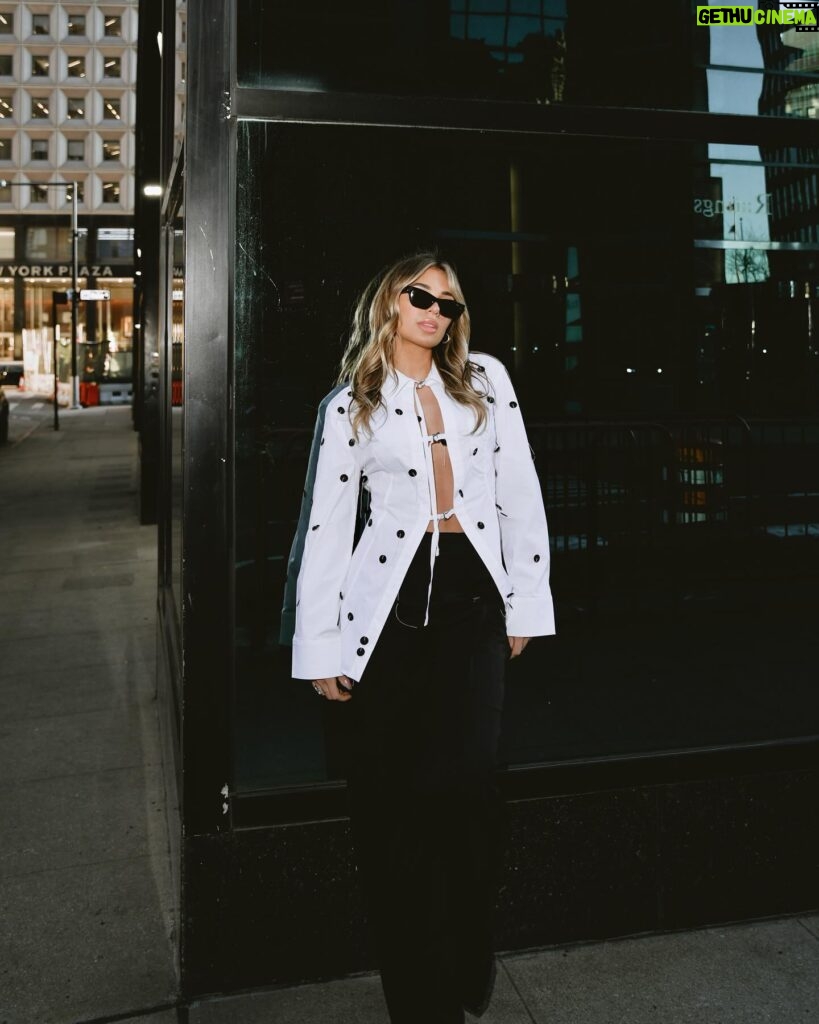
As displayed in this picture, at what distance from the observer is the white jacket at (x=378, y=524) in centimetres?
256

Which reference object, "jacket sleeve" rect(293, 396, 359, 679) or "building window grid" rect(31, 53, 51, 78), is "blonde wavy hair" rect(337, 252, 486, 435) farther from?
"building window grid" rect(31, 53, 51, 78)

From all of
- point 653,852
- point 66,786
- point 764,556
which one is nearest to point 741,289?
point 764,556

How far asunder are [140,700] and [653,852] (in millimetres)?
3520

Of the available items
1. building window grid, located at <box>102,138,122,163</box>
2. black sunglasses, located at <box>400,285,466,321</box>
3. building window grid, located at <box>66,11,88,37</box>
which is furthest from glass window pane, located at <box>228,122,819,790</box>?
building window grid, located at <box>66,11,88,37</box>

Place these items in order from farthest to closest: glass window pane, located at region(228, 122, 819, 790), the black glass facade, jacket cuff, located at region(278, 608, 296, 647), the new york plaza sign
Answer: the new york plaza sign < glass window pane, located at region(228, 122, 819, 790) < the black glass facade < jacket cuff, located at region(278, 608, 296, 647)

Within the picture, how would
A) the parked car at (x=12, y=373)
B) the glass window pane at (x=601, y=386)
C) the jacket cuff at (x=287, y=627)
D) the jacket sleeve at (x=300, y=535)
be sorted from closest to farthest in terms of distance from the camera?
the jacket sleeve at (x=300, y=535) < the jacket cuff at (x=287, y=627) < the glass window pane at (x=601, y=386) < the parked car at (x=12, y=373)

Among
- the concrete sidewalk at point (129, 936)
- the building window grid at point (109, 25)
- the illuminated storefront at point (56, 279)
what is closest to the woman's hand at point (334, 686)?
the concrete sidewalk at point (129, 936)

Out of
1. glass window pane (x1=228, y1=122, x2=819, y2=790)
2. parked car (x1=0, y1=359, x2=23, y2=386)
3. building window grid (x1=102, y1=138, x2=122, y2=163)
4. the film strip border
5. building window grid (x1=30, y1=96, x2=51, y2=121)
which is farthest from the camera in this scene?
building window grid (x1=30, y1=96, x2=51, y2=121)

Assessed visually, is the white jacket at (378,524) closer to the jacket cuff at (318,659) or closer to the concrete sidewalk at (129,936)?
the jacket cuff at (318,659)

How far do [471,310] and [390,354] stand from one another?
4.12 ft

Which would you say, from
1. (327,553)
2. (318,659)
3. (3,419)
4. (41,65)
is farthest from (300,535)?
(41,65)

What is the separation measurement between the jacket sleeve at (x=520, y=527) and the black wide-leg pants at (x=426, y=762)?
0.10 m

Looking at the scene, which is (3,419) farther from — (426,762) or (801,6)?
(426,762)

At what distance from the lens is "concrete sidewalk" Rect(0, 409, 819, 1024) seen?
288 centimetres
